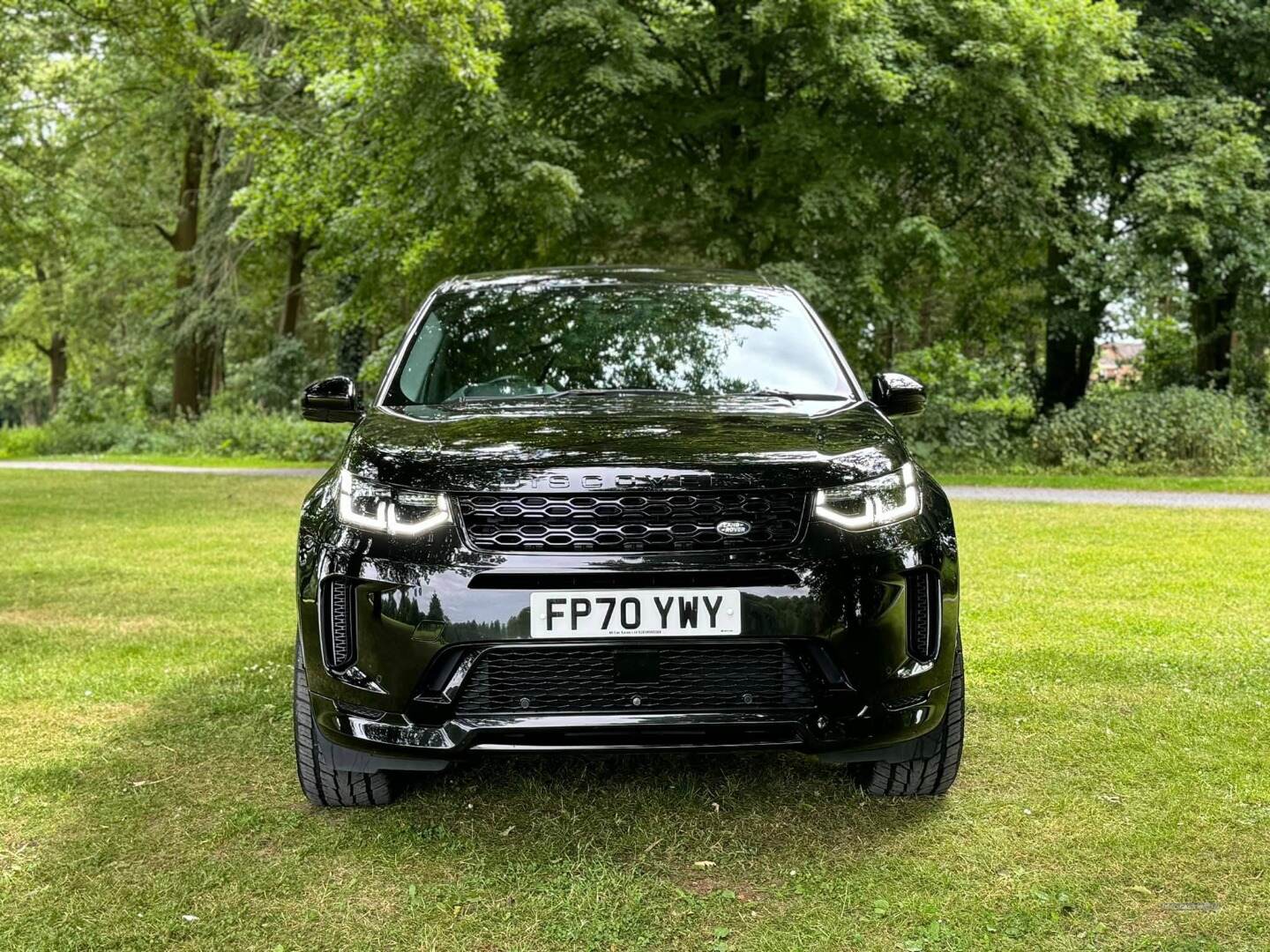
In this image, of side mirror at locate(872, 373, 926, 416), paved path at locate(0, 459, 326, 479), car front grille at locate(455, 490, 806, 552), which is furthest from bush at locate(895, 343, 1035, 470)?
car front grille at locate(455, 490, 806, 552)

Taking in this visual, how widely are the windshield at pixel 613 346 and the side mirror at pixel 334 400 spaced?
0.23 metres

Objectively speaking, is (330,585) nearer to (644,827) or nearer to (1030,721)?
(644,827)

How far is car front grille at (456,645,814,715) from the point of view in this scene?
3227 mm

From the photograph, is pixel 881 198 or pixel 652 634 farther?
pixel 881 198

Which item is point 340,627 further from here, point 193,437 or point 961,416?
point 193,437

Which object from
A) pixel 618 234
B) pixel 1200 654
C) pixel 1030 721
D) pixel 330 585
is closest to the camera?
pixel 330 585

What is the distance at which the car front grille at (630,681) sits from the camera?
3227mm

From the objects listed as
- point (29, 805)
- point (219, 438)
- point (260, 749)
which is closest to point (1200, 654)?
point (260, 749)

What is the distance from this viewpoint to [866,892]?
3.13m

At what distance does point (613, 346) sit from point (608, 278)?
541 millimetres

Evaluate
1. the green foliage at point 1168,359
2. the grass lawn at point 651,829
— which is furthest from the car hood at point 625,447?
the green foliage at point 1168,359

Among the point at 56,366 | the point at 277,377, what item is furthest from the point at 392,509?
the point at 56,366

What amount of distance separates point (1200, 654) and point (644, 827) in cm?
347

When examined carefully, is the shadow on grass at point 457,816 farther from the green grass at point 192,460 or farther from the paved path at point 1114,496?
the green grass at point 192,460
